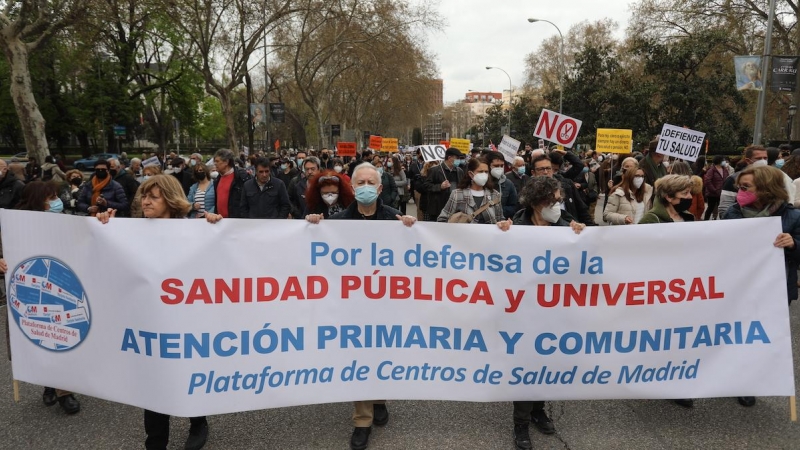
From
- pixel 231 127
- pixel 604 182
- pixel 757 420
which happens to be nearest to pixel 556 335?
pixel 757 420

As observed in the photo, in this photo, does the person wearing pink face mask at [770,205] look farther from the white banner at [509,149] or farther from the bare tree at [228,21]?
the bare tree at [228,21]

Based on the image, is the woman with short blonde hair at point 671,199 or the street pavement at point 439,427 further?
the woman with short blonde hair at point 671,199

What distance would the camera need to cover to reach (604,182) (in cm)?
1168

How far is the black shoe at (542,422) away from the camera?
133 inches

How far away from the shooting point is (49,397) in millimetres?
3770

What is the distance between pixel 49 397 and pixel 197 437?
1.37 m

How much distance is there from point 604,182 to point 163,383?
10.6 meters

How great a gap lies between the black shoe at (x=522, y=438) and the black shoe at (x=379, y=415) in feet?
2.69

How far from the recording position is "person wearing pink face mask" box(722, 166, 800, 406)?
350cm

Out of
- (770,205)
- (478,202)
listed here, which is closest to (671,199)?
(770,205)

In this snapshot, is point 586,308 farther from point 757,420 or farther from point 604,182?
point 604,182

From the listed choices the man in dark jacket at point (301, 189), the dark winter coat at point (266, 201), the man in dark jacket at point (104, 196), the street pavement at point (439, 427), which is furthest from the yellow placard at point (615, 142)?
the man in dark jacket at point (104, 196)

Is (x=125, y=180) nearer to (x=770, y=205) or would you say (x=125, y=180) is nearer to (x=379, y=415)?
(x=379, y=415)

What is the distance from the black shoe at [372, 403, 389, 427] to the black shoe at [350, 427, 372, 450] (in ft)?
0.67
